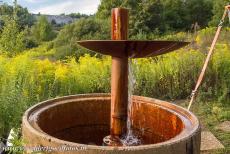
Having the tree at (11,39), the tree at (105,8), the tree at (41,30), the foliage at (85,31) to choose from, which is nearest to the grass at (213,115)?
the tree at (11,39)

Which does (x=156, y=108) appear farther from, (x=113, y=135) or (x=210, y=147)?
(x=210, y=147)

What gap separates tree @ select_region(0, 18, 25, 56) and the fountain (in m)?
4.00

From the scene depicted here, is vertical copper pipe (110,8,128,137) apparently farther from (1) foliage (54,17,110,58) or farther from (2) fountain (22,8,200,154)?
(1) foliage (54,17,110,58)

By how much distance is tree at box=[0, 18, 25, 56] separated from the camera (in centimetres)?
656

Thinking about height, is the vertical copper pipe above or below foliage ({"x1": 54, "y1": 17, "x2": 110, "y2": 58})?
above

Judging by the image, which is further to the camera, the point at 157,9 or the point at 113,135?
the point at 157,9

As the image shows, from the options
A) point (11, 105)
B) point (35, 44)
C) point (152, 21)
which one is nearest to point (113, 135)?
point (11, 105)

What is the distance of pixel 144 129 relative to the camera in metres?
2.84

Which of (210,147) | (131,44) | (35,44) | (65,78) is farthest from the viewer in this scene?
(35,44)

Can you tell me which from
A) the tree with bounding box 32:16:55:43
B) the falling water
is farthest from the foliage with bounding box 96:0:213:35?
the falling water

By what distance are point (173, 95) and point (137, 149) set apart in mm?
5377

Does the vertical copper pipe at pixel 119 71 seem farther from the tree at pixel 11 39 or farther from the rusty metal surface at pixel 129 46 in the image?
the tree at pixel 11 39

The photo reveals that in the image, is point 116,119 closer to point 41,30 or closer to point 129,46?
point 129,46

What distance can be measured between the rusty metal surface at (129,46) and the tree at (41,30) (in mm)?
31522
